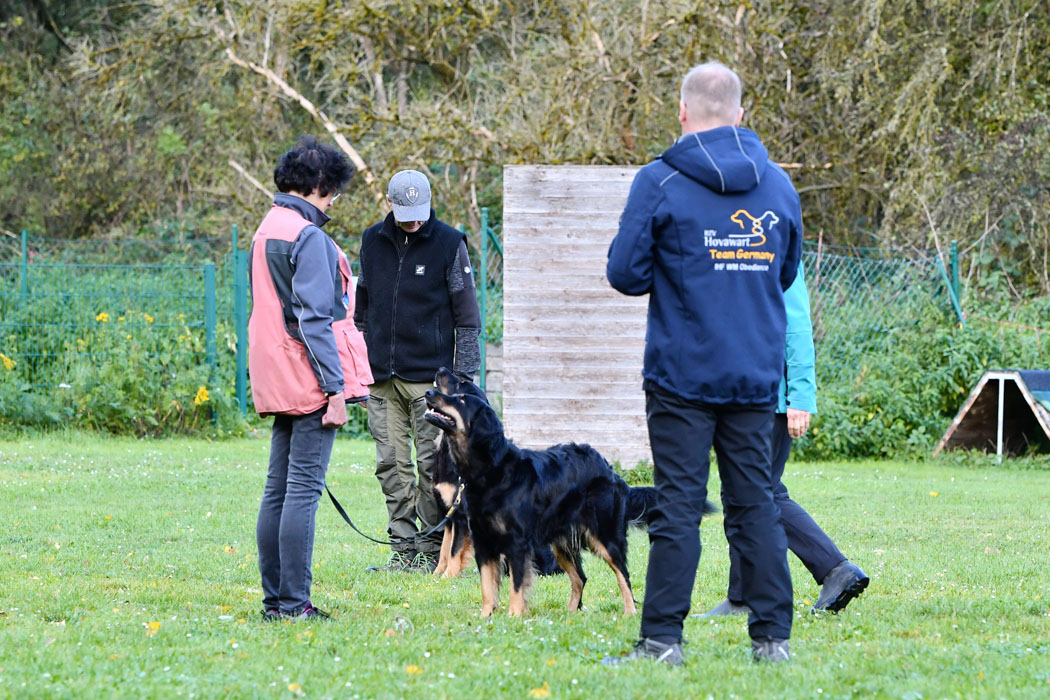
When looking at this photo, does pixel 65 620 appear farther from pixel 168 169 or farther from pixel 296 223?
pixel 168 169

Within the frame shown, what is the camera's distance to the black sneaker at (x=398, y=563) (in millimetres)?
6004

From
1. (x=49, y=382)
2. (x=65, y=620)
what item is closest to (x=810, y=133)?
(x=49, y=382)

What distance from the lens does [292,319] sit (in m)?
Answer: 4.43

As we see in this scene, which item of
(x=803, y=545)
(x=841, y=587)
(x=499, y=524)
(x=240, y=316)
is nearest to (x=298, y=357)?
(x=499, y=524)

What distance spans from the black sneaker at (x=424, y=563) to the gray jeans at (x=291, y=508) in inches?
59.6

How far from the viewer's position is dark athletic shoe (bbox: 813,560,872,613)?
472 cm

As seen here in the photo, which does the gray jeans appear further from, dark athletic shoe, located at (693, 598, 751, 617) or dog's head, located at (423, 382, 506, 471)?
dark athletic shoe, located at (693, 598, 751, 617)

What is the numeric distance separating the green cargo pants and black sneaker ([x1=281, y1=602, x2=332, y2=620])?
1569mm

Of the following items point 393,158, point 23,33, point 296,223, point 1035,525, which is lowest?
point 1035,525

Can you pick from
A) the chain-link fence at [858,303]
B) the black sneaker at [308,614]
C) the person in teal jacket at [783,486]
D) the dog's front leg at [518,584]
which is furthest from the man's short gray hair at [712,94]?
the chain-link fence at [858,303]

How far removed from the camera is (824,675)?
3.69m

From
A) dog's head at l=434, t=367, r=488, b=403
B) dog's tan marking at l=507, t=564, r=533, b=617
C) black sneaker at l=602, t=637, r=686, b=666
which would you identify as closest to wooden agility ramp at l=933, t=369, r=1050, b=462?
dog's head at l=434, t=367, r=488, b=403

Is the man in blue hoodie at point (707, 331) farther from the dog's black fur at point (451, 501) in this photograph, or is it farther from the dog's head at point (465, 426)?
the dog's black fur at point (451, 501)

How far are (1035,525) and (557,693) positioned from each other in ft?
16.6
